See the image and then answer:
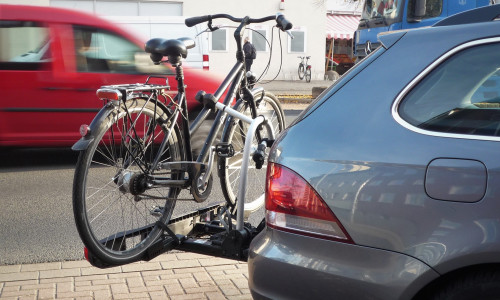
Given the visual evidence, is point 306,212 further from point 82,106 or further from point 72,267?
point 82,106

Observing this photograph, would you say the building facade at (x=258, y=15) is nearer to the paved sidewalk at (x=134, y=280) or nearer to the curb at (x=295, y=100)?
the curb at (x=295, y=100)

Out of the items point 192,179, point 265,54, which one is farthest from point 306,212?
point 265,54

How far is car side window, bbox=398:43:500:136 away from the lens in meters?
2.58

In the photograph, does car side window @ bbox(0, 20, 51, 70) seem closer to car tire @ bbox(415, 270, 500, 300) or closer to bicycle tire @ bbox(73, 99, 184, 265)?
bicycle tire @ bbox(73, 99, 184, 265)

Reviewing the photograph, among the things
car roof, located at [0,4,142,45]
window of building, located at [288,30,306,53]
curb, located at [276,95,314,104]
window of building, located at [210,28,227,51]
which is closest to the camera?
car roof, located at [0,4,142,45]

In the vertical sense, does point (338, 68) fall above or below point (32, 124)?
below

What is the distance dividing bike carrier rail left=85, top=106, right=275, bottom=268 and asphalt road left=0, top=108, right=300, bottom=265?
623 millimetres

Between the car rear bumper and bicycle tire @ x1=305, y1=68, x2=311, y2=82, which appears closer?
the car rear bumper

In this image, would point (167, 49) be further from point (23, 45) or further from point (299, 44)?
point (299, 44)

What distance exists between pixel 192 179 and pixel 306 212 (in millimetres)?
1550

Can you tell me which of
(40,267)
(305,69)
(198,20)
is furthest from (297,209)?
(305,69)

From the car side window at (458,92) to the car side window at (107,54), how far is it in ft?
20.1

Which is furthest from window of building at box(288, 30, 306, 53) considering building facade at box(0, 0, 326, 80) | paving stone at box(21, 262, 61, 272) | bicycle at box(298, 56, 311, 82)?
paving stone at box(21, 262, 61, 272)

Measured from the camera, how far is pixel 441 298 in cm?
247
